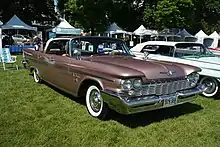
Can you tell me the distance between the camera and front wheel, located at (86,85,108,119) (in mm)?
4691

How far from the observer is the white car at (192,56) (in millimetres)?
6523

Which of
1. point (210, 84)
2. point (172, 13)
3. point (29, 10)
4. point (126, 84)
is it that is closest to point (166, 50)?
point (210, 84)

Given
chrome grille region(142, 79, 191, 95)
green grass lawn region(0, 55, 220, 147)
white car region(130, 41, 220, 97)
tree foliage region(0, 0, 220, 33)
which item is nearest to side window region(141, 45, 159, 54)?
white car region(130, 41, 220, 97)

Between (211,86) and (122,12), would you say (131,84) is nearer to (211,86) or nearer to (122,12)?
(211,86)

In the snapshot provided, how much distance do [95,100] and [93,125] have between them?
54 cm

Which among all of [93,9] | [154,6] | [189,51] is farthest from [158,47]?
[154,6]

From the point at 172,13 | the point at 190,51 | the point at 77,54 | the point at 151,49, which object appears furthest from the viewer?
the point at 172,13

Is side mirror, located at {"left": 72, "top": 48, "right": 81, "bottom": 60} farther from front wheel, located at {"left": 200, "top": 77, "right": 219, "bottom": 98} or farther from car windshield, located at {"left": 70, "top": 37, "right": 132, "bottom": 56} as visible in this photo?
front wheel, located at {"left": 200, "top": 77, "right": 219, "bottom": 98}

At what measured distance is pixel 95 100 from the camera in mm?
4887

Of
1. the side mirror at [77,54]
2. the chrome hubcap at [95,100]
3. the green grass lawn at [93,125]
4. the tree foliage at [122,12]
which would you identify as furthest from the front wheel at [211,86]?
the tree foliage at [122,12]

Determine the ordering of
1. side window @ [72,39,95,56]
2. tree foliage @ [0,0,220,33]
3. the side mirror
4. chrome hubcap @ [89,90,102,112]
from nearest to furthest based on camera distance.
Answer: chrome hubcap @ [89,90,102,112]
the side mirror
side window @ [72,39,95,56]
tree foliage @ [0,0,220,33]

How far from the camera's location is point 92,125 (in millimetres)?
4516

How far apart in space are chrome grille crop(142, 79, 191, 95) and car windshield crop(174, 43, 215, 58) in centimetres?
302

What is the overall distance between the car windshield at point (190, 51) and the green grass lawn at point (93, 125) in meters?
2.06
